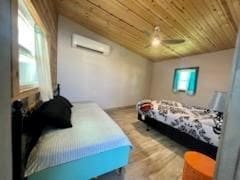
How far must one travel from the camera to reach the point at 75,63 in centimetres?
421

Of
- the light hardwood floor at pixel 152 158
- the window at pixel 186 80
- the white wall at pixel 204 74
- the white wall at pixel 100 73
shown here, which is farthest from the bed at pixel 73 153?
the window at pixel 186 80

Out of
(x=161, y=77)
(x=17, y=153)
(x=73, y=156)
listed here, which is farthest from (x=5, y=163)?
(x=161, y=77)

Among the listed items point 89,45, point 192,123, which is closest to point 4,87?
point 192,123

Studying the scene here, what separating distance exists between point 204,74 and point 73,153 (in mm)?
4441

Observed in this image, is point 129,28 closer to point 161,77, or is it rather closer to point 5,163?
point 161,77

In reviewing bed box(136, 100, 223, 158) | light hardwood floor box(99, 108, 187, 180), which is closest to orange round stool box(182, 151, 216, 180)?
light hardwood floor box(99, 108, 187, 180)

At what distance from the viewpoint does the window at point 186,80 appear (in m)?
4.61

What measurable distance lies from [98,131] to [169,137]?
1.83 metres

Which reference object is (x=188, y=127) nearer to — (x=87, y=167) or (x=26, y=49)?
(x=87, y=167)

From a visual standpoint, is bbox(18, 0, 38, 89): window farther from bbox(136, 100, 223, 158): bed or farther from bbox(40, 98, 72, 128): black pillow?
bbox(136, 100, 223, 158): bed

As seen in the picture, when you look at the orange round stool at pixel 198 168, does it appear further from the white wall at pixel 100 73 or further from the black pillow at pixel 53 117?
the white wall at pixel 100 73

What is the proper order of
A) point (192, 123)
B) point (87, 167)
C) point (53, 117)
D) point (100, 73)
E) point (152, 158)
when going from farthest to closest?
point (100, 73)
point (192, 123)
point (152, 158)
point (53, 117)
point (87, 167)

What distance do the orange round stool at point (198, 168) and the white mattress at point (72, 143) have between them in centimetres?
72

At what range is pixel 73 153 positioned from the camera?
4.55ft
